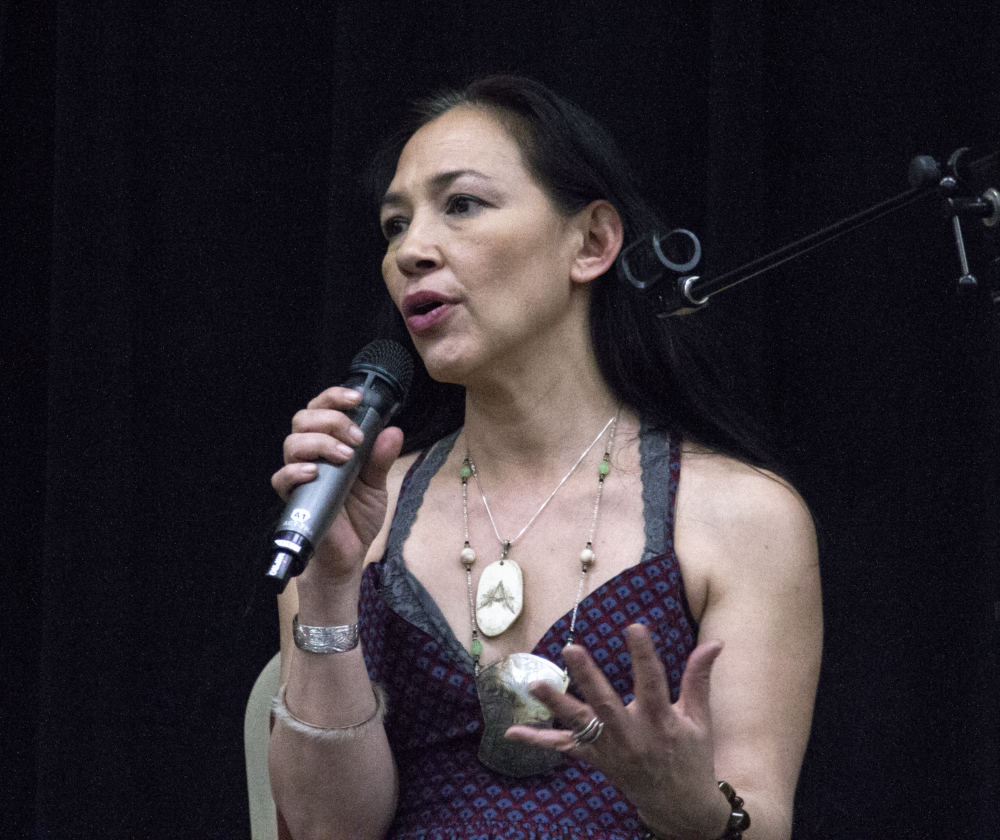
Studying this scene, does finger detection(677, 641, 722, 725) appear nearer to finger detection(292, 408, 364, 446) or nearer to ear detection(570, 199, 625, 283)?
finger detection(292, 408, 364, 446)

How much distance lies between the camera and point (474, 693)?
5.63 feet

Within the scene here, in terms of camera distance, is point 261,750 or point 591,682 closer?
point 591,682

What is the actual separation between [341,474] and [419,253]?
0.54 metres

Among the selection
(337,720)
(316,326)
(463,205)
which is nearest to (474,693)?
(337,720)

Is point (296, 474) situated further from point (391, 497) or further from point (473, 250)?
point (391, 497)

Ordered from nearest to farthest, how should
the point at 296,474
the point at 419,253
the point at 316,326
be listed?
1. the point at 296,474
2. the point at 419,253
3. the point at 316,326

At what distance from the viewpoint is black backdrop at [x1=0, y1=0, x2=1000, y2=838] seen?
2.04 meters

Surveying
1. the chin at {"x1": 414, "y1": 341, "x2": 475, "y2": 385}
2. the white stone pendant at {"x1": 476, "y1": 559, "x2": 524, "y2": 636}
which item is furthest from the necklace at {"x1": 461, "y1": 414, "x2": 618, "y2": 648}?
the chin at {"x1": 414, "y1": 341, "x2": 475, "y2": 385}

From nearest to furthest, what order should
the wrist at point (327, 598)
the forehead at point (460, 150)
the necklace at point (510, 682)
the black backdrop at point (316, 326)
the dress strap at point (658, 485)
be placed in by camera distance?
the wrist at point (327, 598)
the necklace at point (510, 682)
the dress strap at point (658, 485)
the forehead at point (460, 150)
the black backdrop at point (316, 326)

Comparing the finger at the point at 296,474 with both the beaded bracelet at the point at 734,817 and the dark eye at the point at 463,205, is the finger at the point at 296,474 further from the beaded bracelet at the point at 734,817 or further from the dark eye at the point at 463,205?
the dark eye at the point at 463,205

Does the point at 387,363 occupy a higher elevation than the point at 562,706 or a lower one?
higher

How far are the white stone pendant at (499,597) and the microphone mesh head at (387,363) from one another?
398 mm

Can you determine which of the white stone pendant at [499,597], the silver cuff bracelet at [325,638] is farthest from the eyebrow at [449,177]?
the silver cuff bracelet at [325,638]

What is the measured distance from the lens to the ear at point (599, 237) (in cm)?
196
